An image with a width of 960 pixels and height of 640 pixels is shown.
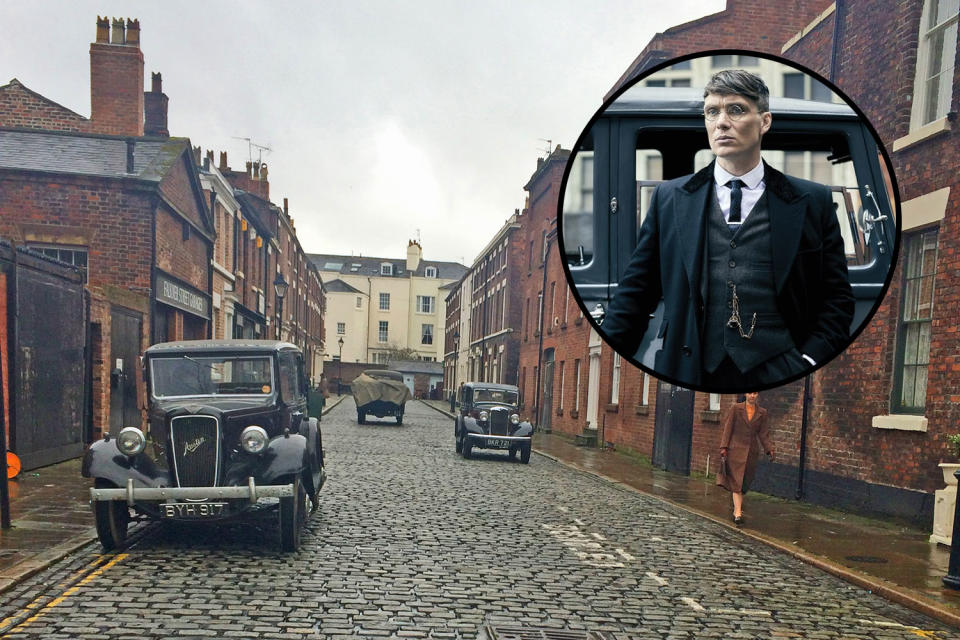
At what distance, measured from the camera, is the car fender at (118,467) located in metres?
8.80

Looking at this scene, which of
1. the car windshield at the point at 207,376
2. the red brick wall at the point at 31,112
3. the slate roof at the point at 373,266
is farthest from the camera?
the slate roof at the point at 373,266

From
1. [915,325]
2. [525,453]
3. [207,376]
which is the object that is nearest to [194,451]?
[207,376]

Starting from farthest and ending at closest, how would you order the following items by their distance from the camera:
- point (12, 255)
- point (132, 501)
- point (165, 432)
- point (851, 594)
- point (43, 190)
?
point (43, 190) < point (12, 255) < point (165, 432) < point (132, 501) < point (851, 594)

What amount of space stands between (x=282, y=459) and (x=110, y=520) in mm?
1745

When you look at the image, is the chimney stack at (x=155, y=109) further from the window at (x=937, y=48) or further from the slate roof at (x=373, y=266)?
the slate roof at (x=373, y=266)

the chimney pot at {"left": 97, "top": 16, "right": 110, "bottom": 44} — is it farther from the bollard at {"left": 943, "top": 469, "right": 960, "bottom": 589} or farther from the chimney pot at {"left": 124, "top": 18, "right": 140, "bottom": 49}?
the bollard at {"left": 943, "top": 469, "right": 960, "bottom": 589}

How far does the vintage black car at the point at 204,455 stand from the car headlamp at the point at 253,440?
10 mm

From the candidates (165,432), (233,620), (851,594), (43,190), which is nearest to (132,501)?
(165,432)

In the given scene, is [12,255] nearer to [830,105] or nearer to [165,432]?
[165,432]

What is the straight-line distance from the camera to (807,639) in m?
6.18

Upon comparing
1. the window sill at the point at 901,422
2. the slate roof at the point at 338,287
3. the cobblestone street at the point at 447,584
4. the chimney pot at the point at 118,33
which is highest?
the chimney pot at the point at 118,33

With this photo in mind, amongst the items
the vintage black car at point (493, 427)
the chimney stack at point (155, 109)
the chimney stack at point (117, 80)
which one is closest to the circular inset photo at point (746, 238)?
the vintage black car at point (493, 427)

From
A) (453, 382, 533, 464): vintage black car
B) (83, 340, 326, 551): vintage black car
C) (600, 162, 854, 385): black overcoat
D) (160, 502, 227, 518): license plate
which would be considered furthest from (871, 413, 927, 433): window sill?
(600, 162, 854, 385): black overcoat

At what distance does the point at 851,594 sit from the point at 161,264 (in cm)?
1796
